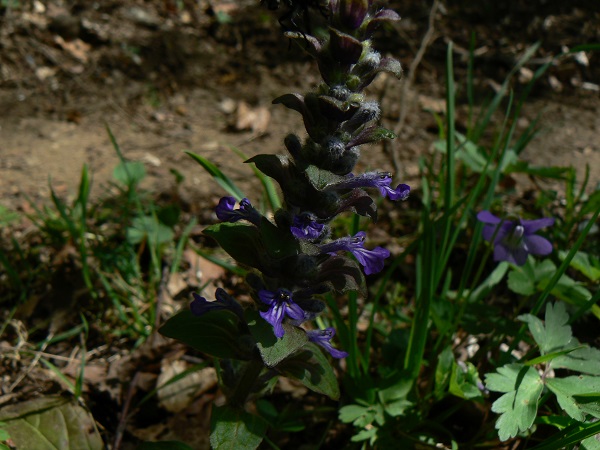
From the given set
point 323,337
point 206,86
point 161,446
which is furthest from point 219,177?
point 206,86

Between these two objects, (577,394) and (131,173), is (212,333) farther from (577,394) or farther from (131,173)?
(131,173)

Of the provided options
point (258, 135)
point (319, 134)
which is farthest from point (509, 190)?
point (319, 134)

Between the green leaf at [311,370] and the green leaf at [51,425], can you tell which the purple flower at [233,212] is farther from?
the green leaf at [51,425]

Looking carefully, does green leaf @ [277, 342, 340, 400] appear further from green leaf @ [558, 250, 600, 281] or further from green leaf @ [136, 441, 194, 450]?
green leaf @ [558, 250, 600, 281]

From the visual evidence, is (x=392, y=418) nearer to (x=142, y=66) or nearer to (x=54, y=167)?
(x=54, y=167)

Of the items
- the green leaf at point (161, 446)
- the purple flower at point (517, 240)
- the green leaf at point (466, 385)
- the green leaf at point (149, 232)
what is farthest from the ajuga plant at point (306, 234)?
the green leaf at point (149, 232)

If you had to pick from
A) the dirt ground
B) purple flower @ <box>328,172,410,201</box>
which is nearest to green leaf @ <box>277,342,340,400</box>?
purple flower @ <box>328,172,410,201</box>
